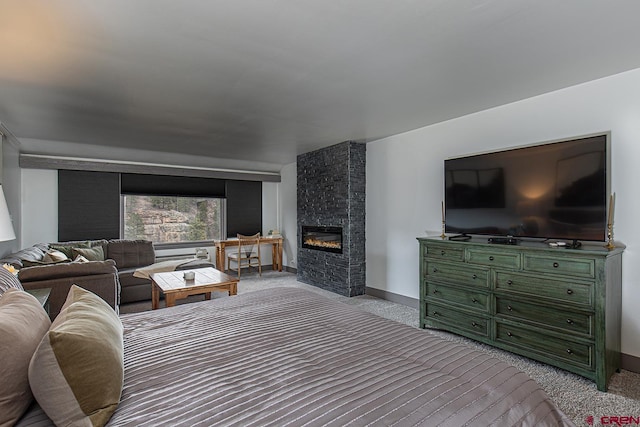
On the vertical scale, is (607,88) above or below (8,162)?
above

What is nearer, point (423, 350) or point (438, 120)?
point (423, 350)

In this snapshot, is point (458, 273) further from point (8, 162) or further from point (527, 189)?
point (8, 162)

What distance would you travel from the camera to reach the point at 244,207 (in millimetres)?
7422

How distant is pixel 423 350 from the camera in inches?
59.4

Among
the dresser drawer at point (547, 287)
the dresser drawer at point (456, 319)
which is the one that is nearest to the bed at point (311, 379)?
the dresser drawer at point (547, 287)

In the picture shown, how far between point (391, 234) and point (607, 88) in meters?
2.78

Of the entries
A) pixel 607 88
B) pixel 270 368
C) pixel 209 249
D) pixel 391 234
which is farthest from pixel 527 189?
pixel 209 249

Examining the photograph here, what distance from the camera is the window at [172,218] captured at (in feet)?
20.7

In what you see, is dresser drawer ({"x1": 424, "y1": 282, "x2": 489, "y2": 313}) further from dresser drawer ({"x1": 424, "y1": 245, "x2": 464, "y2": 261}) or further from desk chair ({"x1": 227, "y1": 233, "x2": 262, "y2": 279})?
desk chair ({"x1": 227, "y1": 233, "x2": 262, "y2": 279})

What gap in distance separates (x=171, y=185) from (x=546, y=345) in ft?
21.7

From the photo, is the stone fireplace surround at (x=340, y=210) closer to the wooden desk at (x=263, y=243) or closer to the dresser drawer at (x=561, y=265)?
the wooden desk at (x=263, y=243)

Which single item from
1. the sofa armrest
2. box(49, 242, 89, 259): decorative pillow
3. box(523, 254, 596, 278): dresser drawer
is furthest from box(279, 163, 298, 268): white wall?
box(523, 254, 596, 278): dresser drawer

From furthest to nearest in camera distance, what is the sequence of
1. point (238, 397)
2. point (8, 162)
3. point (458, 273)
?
point (8, 162) → point (458, 273) → point (238, 397)

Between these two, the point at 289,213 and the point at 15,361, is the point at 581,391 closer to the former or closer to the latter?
the point at 15,361
